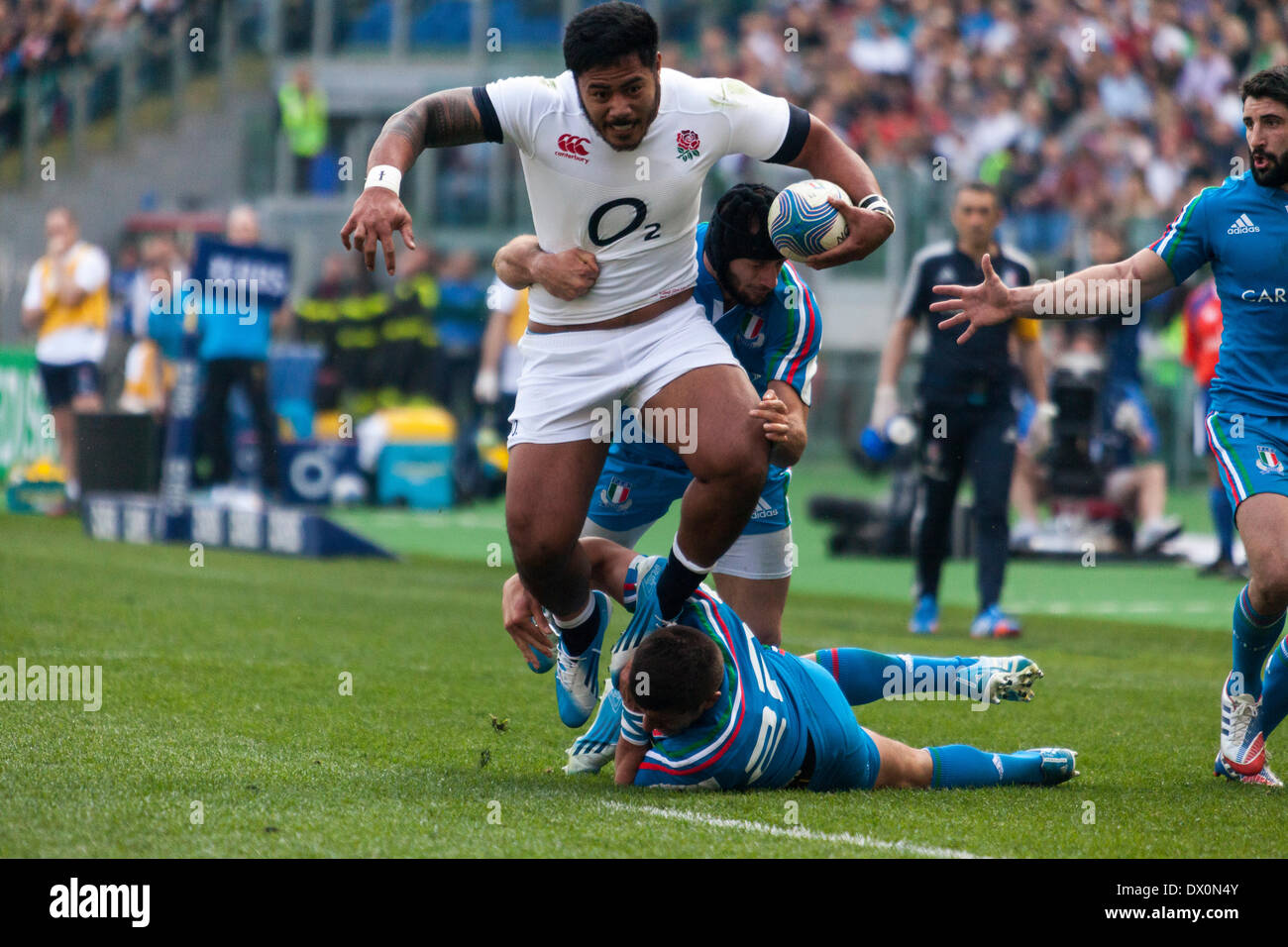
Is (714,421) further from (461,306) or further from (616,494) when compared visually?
(461,306)

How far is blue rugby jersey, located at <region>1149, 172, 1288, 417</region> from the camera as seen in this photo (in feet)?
19.2

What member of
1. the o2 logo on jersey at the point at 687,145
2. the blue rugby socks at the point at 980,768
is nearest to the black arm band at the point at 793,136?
the o2 logo on jersey at the point at 687,145

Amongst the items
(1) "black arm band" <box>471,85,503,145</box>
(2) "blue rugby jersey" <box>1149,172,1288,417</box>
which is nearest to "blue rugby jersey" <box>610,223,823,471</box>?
(1) "black arm band" <box>471,85,503,145</box>

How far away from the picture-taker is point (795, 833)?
4.59 m

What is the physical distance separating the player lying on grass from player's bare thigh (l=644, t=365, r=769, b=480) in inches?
16.6

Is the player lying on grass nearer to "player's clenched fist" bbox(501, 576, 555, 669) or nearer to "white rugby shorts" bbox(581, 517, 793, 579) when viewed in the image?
"player's clenched fist" bbox(501, 576, 555, 669)

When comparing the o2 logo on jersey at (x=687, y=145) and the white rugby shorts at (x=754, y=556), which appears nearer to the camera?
the o2 logo on jersey at (x=687, y=145)

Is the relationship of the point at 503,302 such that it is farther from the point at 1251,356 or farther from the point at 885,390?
the point at 1251,356

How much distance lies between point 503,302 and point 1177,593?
630 centimetres

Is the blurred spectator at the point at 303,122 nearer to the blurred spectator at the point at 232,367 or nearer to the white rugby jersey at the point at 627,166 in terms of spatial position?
the blurred spectator at the point at 232,367

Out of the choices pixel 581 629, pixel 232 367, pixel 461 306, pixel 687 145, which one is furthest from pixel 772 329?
pixel 461 306

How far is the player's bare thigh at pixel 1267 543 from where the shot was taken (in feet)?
18.3

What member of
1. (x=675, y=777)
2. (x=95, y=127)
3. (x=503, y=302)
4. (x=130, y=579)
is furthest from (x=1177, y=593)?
(x=95, y=127)
